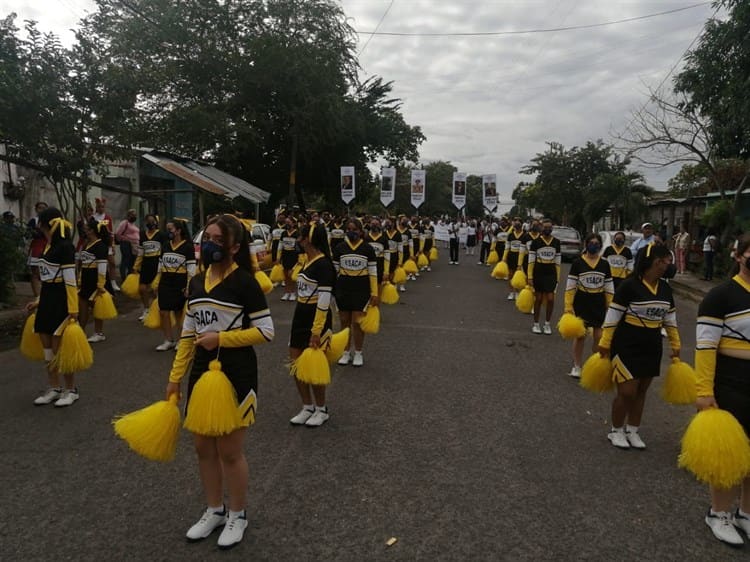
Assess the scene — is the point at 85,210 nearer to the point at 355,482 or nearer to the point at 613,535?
the point at 355,482

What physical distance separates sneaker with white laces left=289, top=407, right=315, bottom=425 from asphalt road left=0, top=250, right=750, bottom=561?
94mm

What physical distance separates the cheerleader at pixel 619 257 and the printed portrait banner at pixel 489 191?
23113mm

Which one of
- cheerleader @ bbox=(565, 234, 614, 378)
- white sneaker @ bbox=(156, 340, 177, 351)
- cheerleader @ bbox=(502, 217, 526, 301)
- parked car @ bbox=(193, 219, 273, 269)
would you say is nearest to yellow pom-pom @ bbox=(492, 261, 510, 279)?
cheerleader @ bbox=(502, 217, 526, 301)

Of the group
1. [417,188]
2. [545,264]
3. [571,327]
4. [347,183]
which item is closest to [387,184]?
[417,188]

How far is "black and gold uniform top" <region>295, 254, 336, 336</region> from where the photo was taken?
16.3 feet

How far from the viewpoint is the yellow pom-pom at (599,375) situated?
4754mm

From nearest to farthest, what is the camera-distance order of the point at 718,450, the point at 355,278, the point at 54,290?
1. the point at 718,450
2. the point at 54,290
3. the point at 355,278

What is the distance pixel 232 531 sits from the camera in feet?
10.7

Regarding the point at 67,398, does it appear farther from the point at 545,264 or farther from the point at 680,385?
the point at 545,264

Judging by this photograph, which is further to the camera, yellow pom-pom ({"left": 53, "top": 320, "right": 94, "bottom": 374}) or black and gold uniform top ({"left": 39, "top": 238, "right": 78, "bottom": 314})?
black and gold uniform top ({"left": 39, "top": 238, "right": 78, "bottom": 314})

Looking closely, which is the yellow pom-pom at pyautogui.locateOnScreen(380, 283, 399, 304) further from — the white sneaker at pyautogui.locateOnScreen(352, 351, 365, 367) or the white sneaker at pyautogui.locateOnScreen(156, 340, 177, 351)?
the white sneaker at pyautogui.locateOnScreen(156, 340, 177, 351)

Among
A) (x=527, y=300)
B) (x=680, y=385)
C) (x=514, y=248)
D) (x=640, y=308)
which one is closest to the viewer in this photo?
(x=640, y=308)

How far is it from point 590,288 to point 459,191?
2577 centimetres

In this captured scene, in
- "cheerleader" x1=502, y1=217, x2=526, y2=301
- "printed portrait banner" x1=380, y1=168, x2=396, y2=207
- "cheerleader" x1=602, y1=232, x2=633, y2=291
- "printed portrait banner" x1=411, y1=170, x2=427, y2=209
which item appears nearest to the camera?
"cheerleader" x1=602, y1=232, x2=633, y2=291
